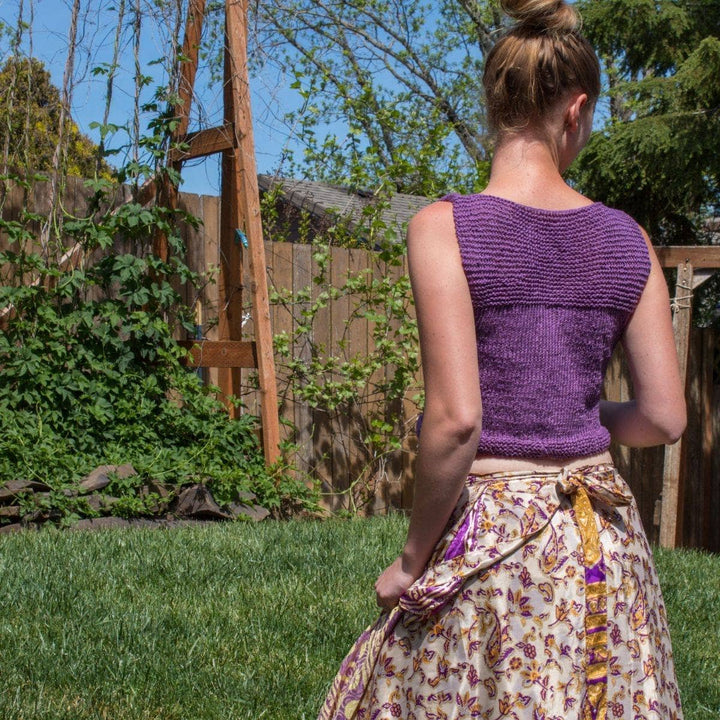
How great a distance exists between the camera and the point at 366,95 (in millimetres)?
7488

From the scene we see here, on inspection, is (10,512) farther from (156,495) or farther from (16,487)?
(156,495)

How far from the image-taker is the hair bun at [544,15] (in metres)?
1.50

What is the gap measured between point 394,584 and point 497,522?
0.21 metres

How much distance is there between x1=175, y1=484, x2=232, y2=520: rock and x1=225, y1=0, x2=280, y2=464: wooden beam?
0.54 meters

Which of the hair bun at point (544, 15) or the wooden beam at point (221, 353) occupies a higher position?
the hair bun at point (544, 15)

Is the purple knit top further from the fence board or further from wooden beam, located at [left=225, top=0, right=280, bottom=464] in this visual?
the fence board

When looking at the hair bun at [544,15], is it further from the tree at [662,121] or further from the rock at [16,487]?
the tree at [662,121]

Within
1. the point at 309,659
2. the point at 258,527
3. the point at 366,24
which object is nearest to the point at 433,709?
the point at 309,659

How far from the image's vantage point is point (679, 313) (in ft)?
20.1

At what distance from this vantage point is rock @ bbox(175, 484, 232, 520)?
204 inches

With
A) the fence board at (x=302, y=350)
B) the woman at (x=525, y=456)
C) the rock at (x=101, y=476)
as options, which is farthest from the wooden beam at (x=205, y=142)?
the woman at (x=525, y=456)

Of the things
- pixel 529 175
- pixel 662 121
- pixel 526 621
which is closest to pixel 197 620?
pixel 526 621

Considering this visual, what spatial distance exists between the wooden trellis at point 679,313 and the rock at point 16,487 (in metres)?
4.01

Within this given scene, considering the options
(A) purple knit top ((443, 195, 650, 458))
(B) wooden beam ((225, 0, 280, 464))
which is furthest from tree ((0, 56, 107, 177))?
(A) purple knit top ((443, 195, 650, 458))
